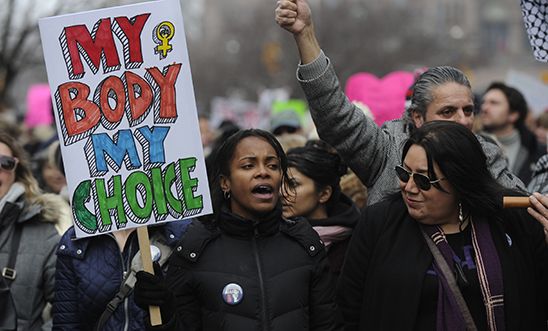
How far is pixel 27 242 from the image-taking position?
5598mm

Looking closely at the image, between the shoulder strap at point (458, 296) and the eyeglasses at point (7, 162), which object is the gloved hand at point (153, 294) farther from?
the eyeglasses at point (7, 162)

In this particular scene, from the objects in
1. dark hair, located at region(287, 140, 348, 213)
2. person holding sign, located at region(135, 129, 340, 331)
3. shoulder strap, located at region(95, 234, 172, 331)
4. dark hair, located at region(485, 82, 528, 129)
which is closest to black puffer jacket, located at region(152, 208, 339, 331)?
person holding sign, located at region(135, 129, 340, 331)

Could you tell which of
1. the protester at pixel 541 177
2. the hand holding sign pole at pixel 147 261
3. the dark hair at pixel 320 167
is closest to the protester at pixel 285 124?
the dark hair at pixel 320 167

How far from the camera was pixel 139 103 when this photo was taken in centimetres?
459

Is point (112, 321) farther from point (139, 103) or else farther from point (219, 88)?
point (219, 88)

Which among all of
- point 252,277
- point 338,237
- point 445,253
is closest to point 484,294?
point 445,253

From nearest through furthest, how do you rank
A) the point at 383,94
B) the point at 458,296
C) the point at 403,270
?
the point at 458,296, the point at 403,270, the point at 383,94

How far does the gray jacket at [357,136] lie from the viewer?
478 centimetres

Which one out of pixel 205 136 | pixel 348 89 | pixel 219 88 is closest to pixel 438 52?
pixel 219 88

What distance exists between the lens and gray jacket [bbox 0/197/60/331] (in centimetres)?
552

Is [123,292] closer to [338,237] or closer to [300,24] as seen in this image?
[338,237]

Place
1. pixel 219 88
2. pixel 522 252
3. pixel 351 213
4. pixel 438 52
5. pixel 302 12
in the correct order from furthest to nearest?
1. pixel 219 88
2. pixel 438 52
3. pixel 351 213
4. pixel 302 12
5. pixel 522 252

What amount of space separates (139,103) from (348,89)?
15.1 feet

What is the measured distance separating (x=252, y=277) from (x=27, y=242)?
159cm
